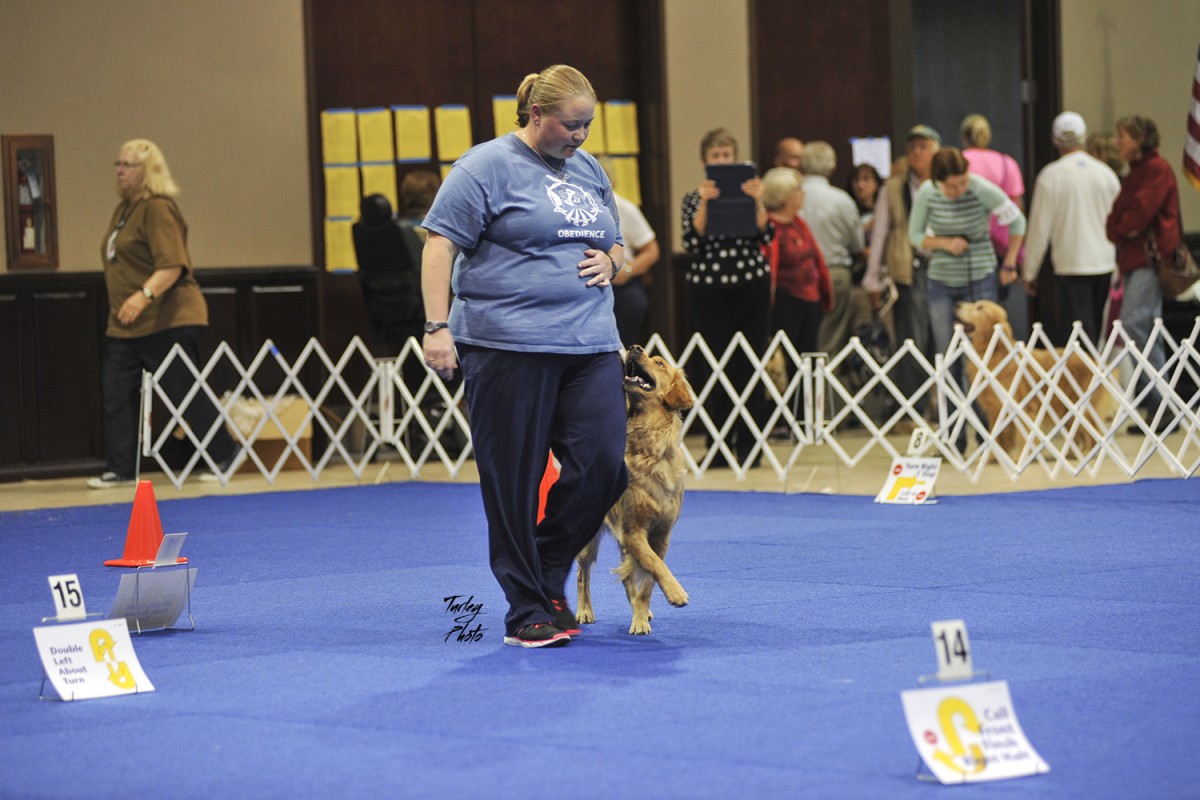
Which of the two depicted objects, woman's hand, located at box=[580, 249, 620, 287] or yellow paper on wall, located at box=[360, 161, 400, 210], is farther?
yellow paper on wall, located at box=[360, 161, 400, 210]

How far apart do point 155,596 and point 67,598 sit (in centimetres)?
58

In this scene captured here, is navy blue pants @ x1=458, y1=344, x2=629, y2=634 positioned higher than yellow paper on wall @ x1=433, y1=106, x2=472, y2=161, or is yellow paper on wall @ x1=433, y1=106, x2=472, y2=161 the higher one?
yellow paper on wall @ x1=433, y1=106, x2=472, y2=161

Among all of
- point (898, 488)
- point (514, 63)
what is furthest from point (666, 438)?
point (514, 63)

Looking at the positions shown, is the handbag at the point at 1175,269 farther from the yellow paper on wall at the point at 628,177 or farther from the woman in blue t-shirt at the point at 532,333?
the woman in blue t-shirt at the point at 532,333

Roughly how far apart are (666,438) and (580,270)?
54 cm

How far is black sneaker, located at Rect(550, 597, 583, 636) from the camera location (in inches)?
165

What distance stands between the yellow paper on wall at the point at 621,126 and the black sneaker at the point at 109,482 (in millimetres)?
3807

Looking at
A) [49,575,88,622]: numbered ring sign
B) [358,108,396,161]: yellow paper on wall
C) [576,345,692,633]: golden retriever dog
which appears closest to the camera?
[49,575,88,622]: numbered ring sign

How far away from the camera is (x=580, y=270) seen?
4.16 meters

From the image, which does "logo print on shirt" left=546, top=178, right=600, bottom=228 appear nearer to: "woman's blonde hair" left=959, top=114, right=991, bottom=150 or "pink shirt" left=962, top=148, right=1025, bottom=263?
"pink shirt" left=962, top=148, right=1025, bottom=263

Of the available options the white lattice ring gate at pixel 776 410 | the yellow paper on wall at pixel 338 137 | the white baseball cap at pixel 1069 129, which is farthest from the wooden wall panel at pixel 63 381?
the white baseball cap at pixel 1069 129

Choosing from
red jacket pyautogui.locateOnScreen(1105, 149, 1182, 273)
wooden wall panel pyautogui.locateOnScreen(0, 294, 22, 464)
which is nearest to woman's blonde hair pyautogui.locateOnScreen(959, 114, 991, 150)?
red jacket pyautogui.locateOnScreen(1105, 149, 1182, 273)

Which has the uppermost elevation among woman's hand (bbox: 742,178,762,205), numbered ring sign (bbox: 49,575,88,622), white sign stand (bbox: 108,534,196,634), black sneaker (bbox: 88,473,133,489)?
woman's hand (bbox: 742,178,762,205)

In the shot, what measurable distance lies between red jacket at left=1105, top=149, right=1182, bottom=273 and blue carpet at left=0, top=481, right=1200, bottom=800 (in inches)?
107
